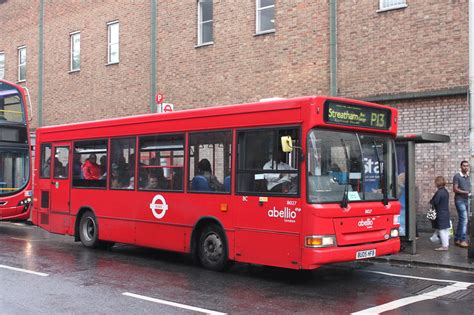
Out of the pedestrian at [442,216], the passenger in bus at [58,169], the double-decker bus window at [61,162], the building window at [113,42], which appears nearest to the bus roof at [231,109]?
the double-decker bus window at [61,162]

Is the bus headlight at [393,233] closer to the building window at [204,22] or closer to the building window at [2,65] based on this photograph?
the building window at [204,22]

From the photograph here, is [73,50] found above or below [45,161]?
above

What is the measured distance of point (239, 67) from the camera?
18250 mm

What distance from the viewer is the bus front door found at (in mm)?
12547

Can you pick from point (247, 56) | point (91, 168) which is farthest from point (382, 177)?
point (247, 56)

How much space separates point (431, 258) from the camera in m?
10.7

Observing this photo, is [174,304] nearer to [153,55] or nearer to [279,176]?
[279,176]

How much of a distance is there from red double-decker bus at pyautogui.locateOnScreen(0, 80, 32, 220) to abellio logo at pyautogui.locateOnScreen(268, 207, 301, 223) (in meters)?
10.3

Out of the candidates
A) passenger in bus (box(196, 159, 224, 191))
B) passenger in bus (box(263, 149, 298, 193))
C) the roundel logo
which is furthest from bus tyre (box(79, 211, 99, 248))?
passenger in bus (box(263, 149, 298, 193))

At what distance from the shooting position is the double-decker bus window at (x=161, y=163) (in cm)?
995

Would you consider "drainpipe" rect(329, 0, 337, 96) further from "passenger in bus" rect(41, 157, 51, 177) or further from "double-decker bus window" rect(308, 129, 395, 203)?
"passenger in bus" rect(41, 157, 51, 177)

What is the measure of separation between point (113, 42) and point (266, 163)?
52.4 ft

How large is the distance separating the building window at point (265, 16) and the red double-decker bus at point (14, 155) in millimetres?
7345

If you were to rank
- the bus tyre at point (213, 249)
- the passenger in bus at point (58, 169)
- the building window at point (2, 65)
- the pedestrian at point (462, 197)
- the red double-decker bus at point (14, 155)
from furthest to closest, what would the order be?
the building window at point (2, 65), the red double-decker bus at point (14, 155), the passenger in bus at point (58, 169), the pedestrian at point (462, 197), the bus tyre at point (213, 249)
